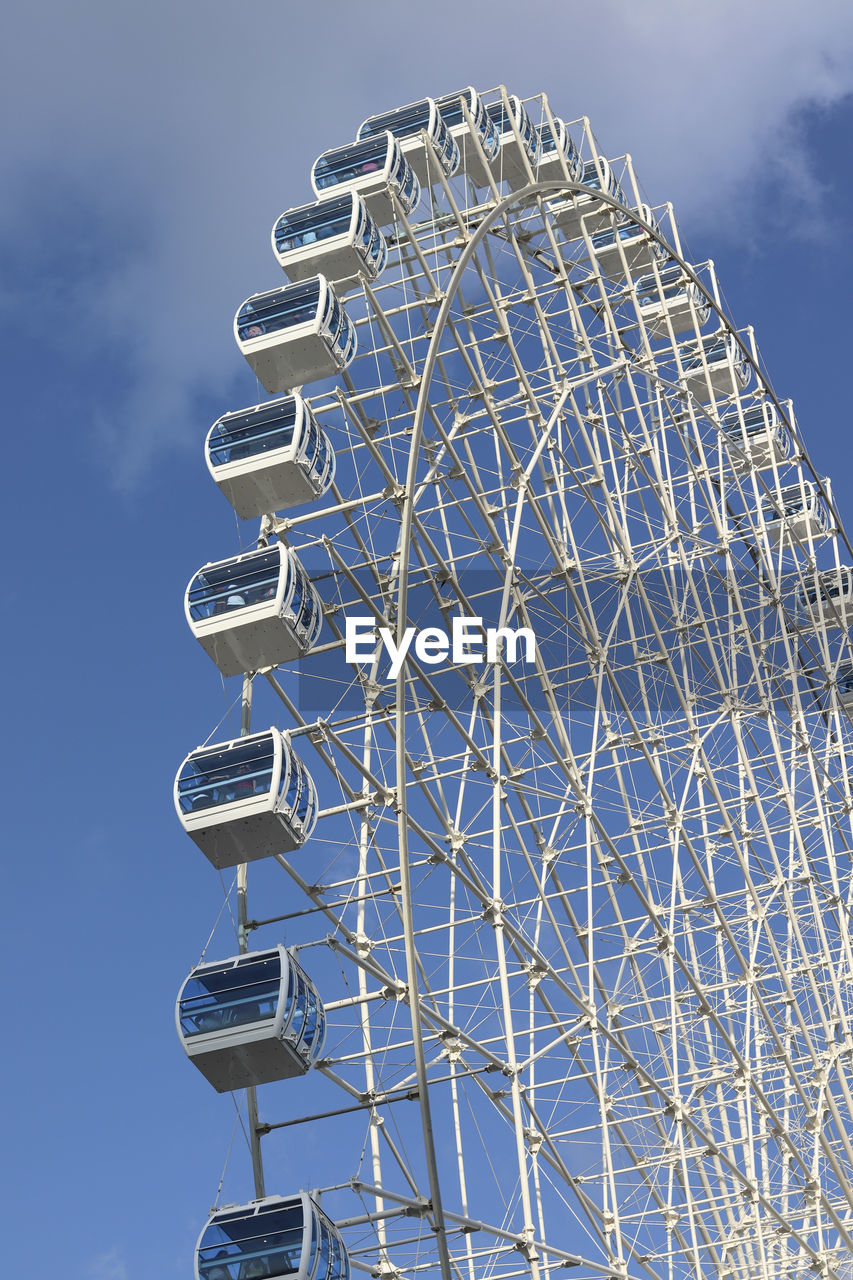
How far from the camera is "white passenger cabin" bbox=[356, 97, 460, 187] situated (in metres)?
29.7

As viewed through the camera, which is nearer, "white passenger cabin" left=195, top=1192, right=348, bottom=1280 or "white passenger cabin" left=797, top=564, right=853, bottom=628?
"white passenger cabin" left=195, top=1192, right=348, bottom=1280

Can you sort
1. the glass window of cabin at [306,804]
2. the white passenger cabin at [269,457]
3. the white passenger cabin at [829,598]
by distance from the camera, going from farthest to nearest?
the white passenger cabin at [829,598] < the white passenger cabin at [269,457] < the glass window of cabin at [306,804]

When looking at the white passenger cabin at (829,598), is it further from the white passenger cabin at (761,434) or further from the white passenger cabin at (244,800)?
the white passenger cabin at (244,800)

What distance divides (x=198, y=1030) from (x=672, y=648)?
1567 cm

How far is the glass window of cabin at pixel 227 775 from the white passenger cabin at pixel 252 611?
159 cm

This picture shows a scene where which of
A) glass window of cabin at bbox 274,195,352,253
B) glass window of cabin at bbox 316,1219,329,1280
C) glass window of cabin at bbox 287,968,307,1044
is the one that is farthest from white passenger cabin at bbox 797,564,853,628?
glass window of cabin at bbox 316,1219,329,1280

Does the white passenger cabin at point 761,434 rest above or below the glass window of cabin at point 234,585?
below

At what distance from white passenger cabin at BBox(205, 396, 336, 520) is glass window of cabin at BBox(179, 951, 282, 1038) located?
6669mm

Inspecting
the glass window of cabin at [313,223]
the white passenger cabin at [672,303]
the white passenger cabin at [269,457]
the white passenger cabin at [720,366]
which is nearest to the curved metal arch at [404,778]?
the white passenger cabin at [269,457]

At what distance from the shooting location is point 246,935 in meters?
23.1

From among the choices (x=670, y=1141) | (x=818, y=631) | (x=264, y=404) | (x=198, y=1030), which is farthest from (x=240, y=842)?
(x=818, y=631)

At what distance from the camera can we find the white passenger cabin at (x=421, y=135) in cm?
2973

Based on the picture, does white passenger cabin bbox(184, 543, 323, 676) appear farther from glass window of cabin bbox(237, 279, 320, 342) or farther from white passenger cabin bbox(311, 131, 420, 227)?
white passenger cabin bbox(311, 131, 420, 227)

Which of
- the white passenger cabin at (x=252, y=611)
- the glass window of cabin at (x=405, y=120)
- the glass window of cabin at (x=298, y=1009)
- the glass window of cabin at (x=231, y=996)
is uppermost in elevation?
the glass window of cabin at (x=405, y=120)
